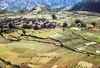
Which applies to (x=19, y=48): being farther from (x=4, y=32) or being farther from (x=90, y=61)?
(x=4, y=32)

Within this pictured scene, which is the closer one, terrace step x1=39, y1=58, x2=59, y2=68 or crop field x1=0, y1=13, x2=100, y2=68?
terrace step x1=39, y1=58, x2=59, y2=68

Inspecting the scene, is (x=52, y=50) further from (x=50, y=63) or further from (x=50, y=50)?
(x=50, y=63)

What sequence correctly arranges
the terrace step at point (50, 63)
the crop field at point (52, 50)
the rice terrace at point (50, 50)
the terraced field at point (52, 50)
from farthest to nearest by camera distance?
the crop field at point (52, 50)
the terraced field at point (52, 50)
the rice terrace at point (50, 50)
the terrace step at point (50, 63)

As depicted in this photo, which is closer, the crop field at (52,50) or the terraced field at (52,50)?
the terraced field at (52,50)

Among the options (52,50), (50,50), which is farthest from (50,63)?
(50,50)

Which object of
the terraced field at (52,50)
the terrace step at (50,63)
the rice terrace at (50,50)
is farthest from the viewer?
the terraced field at (52,50)

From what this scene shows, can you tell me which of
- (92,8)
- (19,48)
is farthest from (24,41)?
(92,8)

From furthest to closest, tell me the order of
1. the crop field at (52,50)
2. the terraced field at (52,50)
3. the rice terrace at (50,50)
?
the crop field at (52,50), the terraced field at (52,50), the rice terrace at (50,50)

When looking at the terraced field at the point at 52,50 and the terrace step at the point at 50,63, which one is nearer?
the terrace step at the point at 50,63

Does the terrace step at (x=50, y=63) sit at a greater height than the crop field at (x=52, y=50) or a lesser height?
greater

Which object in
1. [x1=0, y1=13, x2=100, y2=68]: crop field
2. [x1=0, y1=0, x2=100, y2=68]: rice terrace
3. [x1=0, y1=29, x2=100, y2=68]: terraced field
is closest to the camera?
[x1=0, y1=0, x2=100, y2=68]: rice terrace

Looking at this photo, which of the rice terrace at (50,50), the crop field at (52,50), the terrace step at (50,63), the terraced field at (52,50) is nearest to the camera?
the terrace step at (50,63)
